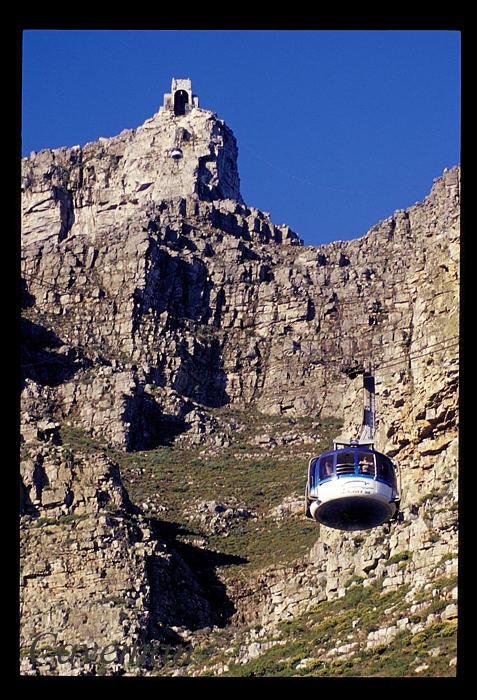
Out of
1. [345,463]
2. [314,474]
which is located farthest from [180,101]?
[345,463]

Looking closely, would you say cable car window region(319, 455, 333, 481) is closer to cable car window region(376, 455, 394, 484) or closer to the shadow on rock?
cable car window region(376, 455, 394, 484)

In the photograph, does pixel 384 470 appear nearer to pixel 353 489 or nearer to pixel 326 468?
pixel 353 489

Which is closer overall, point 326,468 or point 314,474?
point 326,468

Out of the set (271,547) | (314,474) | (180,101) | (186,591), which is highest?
(180,101)

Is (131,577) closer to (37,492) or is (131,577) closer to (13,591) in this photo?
(37,492)

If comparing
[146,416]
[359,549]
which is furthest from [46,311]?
[359,549]

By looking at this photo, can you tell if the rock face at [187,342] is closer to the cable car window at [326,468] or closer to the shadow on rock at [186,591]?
the shadow on rock at [186,591]
